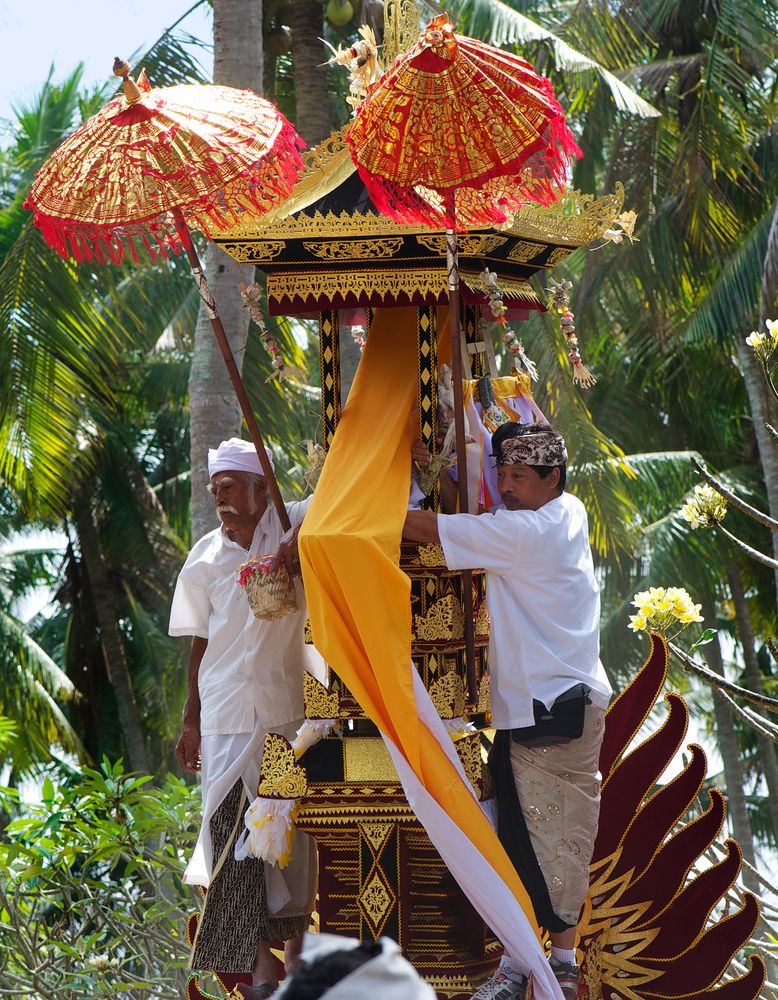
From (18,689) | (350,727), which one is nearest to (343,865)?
(350,727)

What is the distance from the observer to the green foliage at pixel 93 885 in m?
7.93

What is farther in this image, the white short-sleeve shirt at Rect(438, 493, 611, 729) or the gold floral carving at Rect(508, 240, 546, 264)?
the gold floral carving at Rect(508, 240, 546, 264)

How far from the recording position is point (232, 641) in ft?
20.3

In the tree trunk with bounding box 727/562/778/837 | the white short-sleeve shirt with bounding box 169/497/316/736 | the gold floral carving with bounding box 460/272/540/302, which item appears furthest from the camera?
the tree trunk with bounding box 727/562/778/837

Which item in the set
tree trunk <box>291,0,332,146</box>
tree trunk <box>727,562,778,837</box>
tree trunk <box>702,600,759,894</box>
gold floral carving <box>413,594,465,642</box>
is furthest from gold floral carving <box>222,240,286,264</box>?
tree trunk <box>727,562,778,837</box>

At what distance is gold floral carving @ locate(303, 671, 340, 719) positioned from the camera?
5.74m

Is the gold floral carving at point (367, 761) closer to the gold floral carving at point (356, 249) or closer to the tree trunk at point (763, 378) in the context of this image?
the gold floral carving at point (356, 249)

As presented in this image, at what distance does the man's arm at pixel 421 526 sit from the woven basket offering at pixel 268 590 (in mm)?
574

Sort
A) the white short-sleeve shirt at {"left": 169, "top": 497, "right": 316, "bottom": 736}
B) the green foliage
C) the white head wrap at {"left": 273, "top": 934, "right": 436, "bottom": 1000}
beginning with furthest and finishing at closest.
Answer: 1. the green foliage
2. the white short-sleeve shirt at {"left": 169, "top": 497, "right": 316, "bottom": 736}
3. the white head wrap at {"left": 273, "top": 934, "right": 436, "bottom": 1000}

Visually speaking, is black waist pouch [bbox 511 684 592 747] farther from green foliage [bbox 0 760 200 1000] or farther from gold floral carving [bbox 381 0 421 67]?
green foliage [bbox 0 760 200 1000]

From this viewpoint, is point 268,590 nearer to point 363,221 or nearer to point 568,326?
point 363,221

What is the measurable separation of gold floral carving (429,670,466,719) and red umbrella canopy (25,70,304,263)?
1.98m

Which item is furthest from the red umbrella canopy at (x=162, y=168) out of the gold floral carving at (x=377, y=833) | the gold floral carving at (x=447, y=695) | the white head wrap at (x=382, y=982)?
the white head wrap at (x=382, y=982)

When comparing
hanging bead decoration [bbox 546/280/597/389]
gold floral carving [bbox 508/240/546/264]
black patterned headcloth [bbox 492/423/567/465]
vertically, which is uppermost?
gold floral carving [bbox 508/240/546/264]
